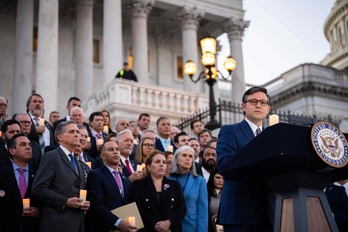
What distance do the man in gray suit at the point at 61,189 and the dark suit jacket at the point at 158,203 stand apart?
2.89ft

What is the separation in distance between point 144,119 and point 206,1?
22.6 m

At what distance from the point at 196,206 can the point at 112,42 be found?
2069cm

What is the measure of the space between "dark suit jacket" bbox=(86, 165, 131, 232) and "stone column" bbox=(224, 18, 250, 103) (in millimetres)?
25536

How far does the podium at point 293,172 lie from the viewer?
14.9ft

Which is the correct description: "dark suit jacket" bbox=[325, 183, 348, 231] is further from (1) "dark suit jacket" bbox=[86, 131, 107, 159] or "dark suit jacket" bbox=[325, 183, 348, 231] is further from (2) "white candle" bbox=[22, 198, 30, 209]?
(2) "white candle" bbox=[22, 198, 30, 209]

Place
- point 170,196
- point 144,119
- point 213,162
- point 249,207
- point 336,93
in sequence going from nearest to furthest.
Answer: point 249,207
point 170,196
point 213,162
point 144,119
point 336,93

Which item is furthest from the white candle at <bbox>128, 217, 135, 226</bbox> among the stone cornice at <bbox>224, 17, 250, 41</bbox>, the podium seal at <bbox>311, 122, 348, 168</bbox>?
the stone cornice at <bbox>224, 17, 250, 41</bbox>

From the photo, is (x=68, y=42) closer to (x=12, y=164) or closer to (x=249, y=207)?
(x=12, y=164)

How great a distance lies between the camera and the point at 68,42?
113 feet

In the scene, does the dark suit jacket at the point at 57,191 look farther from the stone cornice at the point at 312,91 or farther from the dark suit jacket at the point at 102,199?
the stone cornice at the point at 312,91

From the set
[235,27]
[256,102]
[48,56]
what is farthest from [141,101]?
[256,102]

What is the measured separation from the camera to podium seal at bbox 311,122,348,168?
15.1 ft

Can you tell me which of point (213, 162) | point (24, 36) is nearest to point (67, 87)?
point (24, 36)

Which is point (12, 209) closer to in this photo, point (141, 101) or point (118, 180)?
point (118, 180)
